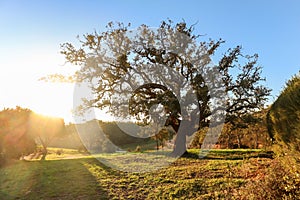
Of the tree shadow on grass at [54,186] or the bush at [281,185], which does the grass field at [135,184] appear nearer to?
the tree shadow on grass at [54,186]

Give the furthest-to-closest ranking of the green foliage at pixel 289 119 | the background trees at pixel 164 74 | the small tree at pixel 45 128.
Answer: the small tree at pixel 45 128 → the background trees at pixel 164 74 → the green foliage at pixel 289 119

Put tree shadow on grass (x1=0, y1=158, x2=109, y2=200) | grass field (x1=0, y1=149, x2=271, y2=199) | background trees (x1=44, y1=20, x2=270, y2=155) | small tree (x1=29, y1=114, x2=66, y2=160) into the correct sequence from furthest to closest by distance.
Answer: small tree (x1=29, y1=114, x2=66, y2=160) < background trees (x1=44, y1=20, x2=270, y2=155) < tree shadow on grass (x1=0, y1=158, x2=109, y2=200) < grass field (x1=0, y1=149, x2=271, y2=199)

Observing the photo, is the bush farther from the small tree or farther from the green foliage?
the small tree

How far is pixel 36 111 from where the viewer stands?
91.0 ft

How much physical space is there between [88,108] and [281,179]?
15305mm

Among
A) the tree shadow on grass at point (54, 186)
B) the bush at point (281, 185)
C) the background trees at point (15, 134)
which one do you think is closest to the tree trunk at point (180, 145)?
the tree shadow on grass at point (54, 186)

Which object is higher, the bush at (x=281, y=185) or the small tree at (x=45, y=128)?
the small tree at (x=45, y=128)

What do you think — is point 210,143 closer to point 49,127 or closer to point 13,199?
point 49,127

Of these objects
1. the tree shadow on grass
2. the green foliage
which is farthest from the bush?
the tree shadow on grass

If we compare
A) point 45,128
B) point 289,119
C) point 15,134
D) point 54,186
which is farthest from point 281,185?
point 45,128

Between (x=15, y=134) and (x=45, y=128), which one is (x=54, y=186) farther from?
(x=45, y=128)

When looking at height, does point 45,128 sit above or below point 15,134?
above

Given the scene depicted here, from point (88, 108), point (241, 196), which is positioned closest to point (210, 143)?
point (88, 108)

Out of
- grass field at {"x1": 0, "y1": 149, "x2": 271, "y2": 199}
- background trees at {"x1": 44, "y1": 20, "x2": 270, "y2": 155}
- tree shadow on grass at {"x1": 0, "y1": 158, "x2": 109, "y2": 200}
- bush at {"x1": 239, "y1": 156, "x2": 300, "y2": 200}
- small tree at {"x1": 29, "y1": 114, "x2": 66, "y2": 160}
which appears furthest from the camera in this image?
small tree at {"x1": 29, "y1": 114, "x2": 66, "y2": 160}
